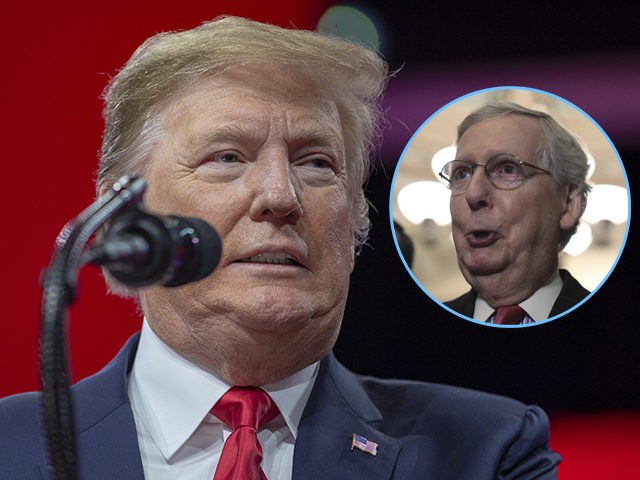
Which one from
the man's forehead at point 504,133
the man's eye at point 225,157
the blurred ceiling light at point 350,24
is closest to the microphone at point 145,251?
the man's eye at point 225,157

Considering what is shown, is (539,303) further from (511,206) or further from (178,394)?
(178,394)

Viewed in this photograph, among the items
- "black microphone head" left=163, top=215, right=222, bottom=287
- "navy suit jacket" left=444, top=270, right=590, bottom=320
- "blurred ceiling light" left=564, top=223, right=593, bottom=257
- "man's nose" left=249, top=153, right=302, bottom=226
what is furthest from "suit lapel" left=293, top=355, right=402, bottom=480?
"black microphone head" left=163, top=215, right=222, bottom=287

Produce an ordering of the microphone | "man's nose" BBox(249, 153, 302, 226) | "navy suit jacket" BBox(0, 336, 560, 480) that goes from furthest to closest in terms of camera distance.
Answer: "navy suit jacket" BBox(0, 336, 560, 480)
"man's nose" BBox(249, 153, 302, 226)
the microphone

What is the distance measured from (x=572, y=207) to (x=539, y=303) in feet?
0.72

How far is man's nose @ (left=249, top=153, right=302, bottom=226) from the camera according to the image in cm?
185

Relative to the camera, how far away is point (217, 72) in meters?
2.00

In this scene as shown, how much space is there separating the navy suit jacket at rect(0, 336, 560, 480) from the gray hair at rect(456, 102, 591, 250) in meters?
0.40

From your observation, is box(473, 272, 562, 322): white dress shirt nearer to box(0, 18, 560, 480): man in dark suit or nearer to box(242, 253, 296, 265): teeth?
box(0, 18, 560, 480): man in dark suit

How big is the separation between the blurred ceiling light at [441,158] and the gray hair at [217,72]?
174 mm

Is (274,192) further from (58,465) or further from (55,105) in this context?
(55,105)

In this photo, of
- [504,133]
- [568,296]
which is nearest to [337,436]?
[568,296]

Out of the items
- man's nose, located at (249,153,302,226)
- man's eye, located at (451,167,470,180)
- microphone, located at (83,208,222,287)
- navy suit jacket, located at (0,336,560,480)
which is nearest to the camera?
microphone, located at (83,208,222,287)

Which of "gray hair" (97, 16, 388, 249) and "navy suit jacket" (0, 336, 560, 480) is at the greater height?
"gray hair" (97, 16, 388, 249)

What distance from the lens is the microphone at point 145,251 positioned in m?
1.09
